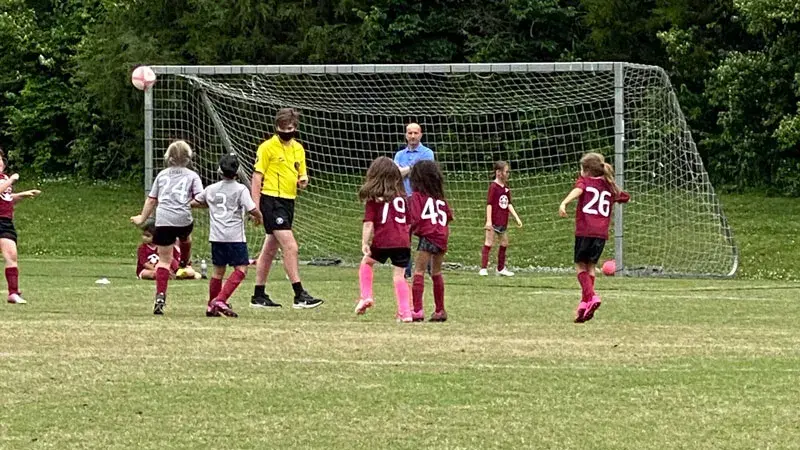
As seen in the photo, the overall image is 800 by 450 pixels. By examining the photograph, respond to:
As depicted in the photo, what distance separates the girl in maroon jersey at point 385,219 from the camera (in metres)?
12.9

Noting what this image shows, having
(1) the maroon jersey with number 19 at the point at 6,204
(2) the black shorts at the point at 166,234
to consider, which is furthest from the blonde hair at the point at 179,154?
(1) the maroon jersey with number 19 at the point at 6,204

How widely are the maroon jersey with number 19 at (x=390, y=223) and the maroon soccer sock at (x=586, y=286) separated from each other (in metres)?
1.47

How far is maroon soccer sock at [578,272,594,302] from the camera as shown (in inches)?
502

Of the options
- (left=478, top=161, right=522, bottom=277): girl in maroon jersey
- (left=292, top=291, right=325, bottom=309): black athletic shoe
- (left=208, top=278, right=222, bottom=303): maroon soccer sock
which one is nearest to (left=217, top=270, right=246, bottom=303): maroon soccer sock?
(left=208, top=278, right=222, bottom=303): maroon soccer sock

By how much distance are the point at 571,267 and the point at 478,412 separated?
659 inches

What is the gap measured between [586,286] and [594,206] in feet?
2.30

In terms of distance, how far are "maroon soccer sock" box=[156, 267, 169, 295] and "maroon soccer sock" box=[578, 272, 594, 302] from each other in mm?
3530

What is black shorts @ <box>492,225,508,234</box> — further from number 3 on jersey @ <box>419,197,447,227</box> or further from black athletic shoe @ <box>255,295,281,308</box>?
number 3 on jersey @ <box>419,197,447,227</box>

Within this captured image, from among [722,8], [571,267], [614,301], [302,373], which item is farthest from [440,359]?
[722,8]

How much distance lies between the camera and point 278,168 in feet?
47.2

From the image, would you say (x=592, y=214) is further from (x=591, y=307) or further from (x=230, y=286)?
(x=230, y=286)

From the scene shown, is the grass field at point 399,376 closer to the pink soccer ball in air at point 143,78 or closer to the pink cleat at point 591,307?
the pink cleat at point 591,307

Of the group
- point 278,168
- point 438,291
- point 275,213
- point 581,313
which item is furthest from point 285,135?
point 581,313

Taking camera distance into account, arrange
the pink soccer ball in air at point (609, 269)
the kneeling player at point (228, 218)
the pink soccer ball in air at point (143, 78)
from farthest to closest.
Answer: the pink soccer ball in air at point (143, 78)
the pink soccer ball in air at point (609, 269)
the kneeling player at point (228, 218)
